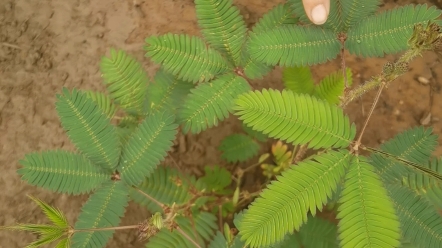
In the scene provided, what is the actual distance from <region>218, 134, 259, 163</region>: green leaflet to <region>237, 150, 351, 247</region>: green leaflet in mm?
1029

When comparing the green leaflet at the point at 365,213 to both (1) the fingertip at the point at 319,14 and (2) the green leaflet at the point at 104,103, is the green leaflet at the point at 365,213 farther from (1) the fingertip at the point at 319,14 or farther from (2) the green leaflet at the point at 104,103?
(2) the green leaflet at the point at 104,103

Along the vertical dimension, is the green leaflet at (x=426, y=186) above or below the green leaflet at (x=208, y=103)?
above

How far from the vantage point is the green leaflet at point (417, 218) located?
178 centimetres

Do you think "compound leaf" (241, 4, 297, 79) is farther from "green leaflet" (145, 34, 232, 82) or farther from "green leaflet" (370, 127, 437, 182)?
"green leaflet" (370, 127, 437, 182)

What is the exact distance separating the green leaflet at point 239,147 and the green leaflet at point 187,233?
458mm

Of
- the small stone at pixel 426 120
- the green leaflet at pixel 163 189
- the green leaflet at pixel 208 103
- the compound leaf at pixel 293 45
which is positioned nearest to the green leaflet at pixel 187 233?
the green leaflet at pixel 163 189

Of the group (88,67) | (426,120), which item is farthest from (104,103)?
(426,120)

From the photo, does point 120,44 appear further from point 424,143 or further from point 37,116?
point 424,143

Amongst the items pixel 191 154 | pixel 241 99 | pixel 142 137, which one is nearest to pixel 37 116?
pixel 191 154

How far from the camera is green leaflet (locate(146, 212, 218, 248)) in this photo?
2.12m

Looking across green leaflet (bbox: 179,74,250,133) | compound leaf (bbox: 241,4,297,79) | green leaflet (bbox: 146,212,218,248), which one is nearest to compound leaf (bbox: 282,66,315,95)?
compound leaf (bbox: 241,4,297,79)

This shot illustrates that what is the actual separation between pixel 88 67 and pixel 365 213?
2.03m

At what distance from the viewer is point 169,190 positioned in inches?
91.0

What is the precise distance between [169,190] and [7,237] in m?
1.08
